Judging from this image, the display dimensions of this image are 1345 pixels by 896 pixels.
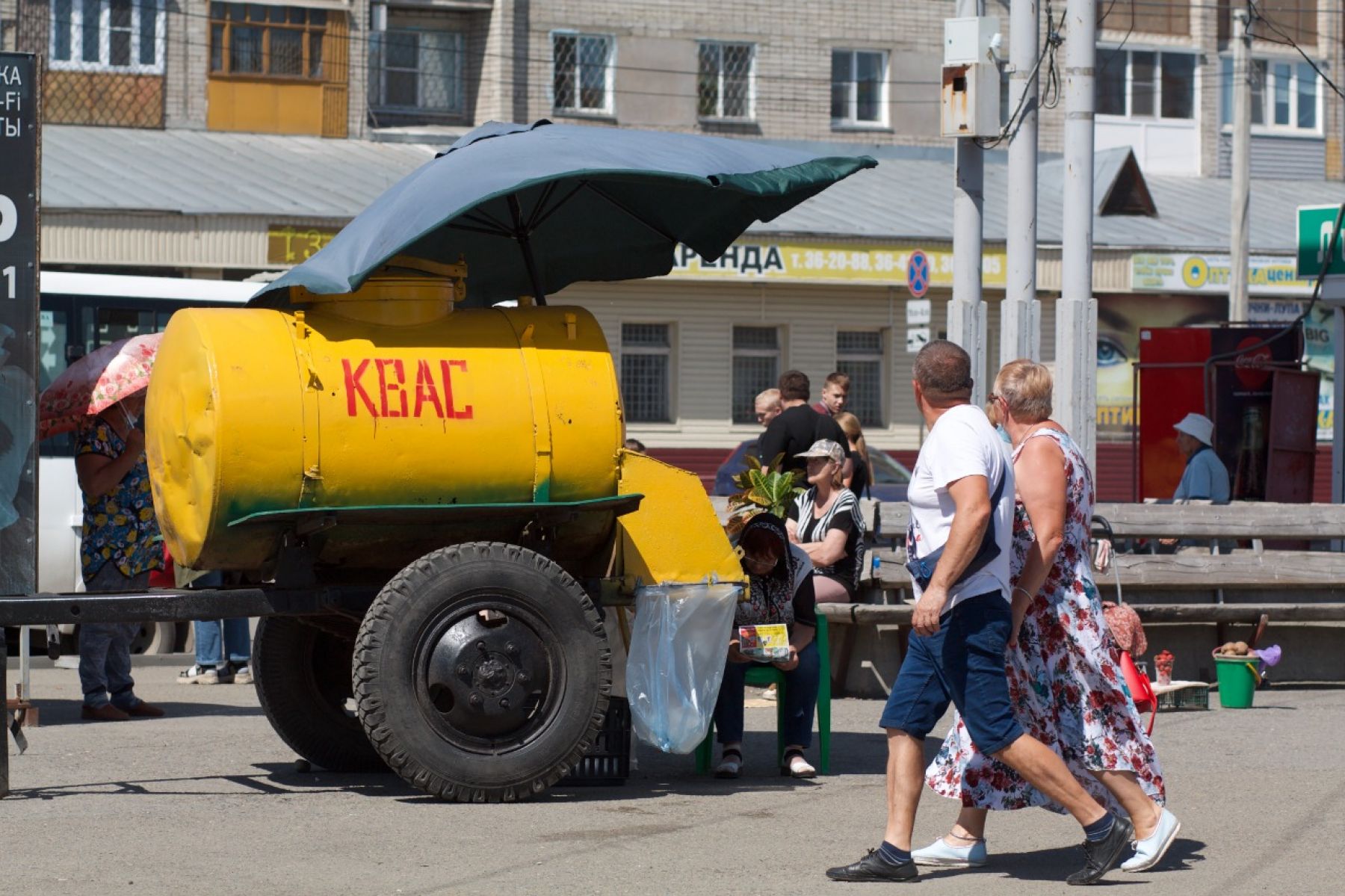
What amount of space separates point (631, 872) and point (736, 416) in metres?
24.3

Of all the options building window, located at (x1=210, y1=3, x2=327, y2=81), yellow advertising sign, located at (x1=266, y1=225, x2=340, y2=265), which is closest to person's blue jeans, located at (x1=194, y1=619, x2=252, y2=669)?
yellow advertising sign, located at (x1=266, y1=225, x2=340, y2=265)

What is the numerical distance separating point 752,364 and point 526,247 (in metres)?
21.9

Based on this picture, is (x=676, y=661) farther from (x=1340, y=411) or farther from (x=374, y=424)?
(x=1340, y=411)

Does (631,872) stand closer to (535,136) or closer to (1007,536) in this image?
(1007,536)

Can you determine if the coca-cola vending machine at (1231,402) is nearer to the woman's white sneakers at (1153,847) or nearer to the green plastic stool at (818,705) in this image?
the green plastic stool at (818,705)

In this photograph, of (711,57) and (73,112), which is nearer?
(73,112)

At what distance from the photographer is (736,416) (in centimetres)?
3081

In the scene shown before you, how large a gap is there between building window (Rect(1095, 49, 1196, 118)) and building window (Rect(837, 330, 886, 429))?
9010 mm

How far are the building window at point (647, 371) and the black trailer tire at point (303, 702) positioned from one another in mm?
21257

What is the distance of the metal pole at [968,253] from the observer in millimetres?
12523

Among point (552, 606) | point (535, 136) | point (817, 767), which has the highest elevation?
point (535, 136)

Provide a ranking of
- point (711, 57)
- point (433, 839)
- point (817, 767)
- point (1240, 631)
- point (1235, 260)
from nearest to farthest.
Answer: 1. point (433, 839)
2. point (817, 767)
3. point (1240, 631)
4. point (1235, 260)
5. point (711, 57)

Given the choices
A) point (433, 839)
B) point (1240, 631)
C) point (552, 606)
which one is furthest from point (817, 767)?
point (1240, 631)

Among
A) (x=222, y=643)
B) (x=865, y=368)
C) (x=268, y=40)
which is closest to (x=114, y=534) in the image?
(x=222, y=643)
